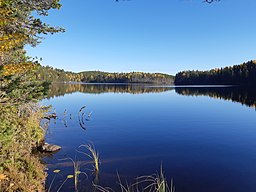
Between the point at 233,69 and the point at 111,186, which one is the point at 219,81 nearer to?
the point at 233,69

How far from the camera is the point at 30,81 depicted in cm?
1719

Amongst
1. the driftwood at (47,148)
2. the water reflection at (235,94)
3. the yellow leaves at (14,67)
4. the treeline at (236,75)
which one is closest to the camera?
the yellow leaves at (14,67)

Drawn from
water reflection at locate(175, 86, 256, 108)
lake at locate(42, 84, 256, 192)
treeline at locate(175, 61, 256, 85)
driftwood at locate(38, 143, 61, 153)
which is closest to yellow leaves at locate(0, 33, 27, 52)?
lake at locate(42, 84, 256, 192)

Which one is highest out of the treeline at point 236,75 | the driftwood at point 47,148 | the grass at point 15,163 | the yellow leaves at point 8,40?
the treeline at point 236,75

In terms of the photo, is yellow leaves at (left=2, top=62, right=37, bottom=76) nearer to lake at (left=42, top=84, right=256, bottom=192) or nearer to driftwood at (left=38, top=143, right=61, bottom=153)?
driftwood at (left=38, top=143, right=61, bottom=153)

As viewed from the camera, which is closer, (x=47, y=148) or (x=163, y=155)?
(x=47, y=148)

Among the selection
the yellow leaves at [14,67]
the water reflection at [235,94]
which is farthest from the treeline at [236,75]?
the yellow leaves at [14,67]

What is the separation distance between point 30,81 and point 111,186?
10.6 metres

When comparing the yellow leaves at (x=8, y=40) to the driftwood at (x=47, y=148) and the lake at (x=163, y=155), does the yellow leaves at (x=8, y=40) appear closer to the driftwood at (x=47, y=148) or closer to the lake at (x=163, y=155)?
the lake at (x=163, y=155)

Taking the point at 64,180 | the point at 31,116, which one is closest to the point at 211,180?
the point at 64,180

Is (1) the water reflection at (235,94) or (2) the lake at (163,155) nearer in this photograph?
(2) the lake at (163,155)

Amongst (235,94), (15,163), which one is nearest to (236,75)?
(235,94)

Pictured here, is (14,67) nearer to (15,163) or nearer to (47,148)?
(15,163)

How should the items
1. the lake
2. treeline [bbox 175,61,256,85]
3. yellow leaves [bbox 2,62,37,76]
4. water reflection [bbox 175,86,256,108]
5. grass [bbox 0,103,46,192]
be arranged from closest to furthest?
grass [bbox 0,103,46,192] → the lake → yellow leaves [bbox 2,62,37,76] → water reflection [bbox 175,86,256,108] → treeline [bbox 175,61,256,85]
